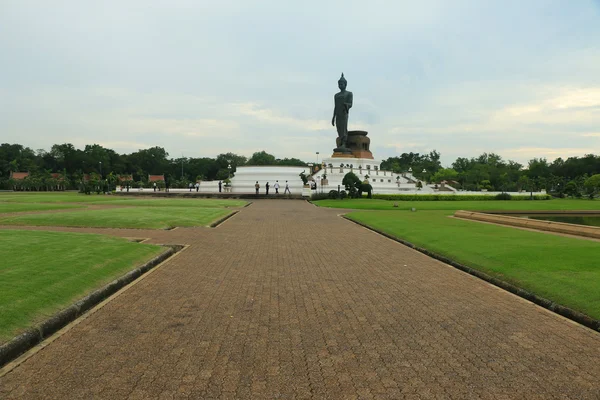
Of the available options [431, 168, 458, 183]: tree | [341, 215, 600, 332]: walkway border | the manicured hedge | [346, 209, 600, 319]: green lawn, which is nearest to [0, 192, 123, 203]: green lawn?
the manicured hedge

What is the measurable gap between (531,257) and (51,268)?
9.87 meters

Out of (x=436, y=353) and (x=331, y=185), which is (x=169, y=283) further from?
(x=331, y=185)

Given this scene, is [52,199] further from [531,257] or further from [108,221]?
[531,257]

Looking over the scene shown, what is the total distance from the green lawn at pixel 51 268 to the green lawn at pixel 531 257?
7.47 meters

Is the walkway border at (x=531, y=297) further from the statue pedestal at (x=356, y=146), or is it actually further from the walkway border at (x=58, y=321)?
the statue pedestal at (x=356, y=146)

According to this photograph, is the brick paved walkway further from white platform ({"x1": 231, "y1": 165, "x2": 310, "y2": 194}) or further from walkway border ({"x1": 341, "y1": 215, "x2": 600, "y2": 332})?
white platform ({"x1": 231, "y1": 165, "x2": 310, "y2": 194})

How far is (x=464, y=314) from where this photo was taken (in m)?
6.25

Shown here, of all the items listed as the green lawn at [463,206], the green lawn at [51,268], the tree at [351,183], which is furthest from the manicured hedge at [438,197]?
the green lawn at [51,268]

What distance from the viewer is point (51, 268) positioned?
7.53m

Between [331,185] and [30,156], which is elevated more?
[30,156]

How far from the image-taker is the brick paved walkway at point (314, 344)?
154 inches

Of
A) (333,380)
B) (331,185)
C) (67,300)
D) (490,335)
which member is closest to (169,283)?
(67,300)

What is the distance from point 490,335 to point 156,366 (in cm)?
404

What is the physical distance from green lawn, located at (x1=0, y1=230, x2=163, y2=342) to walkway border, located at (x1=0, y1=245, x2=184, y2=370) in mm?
125
